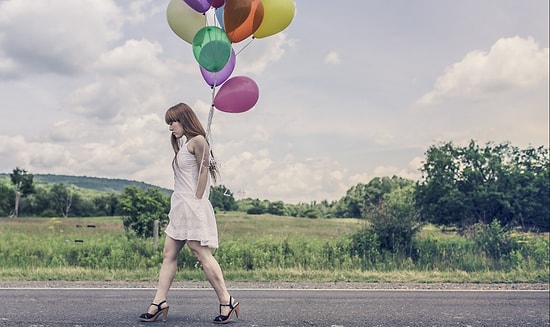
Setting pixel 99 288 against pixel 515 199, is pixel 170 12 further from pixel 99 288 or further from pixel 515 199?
pixel 515 199

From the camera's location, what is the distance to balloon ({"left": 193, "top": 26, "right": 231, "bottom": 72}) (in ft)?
16.4

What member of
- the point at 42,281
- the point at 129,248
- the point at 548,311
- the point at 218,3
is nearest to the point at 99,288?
the point at 42,281

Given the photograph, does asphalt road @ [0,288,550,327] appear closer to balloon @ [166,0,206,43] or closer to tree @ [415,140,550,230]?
balloon @ [166,0,206,43]

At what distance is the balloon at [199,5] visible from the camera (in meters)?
5.17

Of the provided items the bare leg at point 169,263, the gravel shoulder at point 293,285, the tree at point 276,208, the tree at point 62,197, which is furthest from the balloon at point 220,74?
the tree at point 62,197

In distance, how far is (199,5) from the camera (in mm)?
5203

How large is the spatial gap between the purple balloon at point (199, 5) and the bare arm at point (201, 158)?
1.49 metres

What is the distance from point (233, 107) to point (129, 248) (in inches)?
270

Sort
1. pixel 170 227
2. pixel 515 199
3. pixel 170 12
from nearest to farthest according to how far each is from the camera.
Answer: pixel 170 227 → pixel 170 12 → pixel 515 199

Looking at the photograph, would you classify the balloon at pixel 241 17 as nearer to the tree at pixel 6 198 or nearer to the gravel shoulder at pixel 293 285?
the gravel shoulder at pixel 293 285

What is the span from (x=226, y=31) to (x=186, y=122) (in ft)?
4.19

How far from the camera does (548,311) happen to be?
5926 millimetres

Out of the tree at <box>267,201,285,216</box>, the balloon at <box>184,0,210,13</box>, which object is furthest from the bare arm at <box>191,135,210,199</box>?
the tree at <box>267,201,285,216</box>

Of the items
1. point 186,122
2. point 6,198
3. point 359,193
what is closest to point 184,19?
point 186,122
